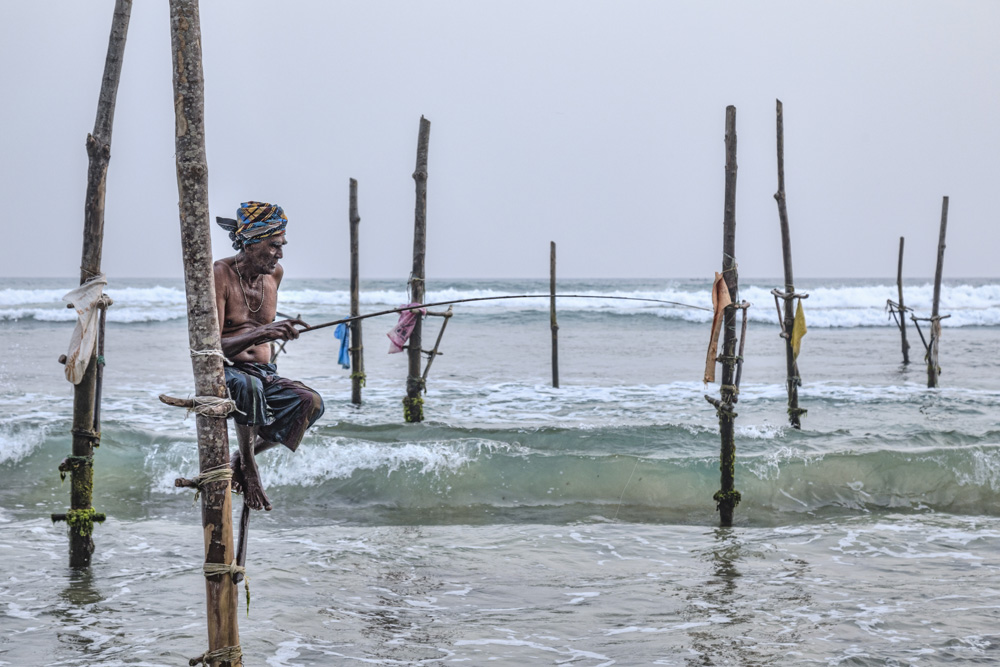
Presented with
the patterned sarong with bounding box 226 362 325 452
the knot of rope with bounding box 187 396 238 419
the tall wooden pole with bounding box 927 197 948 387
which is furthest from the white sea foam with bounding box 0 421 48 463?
the tall wooden pole with bounding box 927 197 948 387

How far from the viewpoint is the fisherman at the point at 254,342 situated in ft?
11.8

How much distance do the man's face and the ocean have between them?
213 cm

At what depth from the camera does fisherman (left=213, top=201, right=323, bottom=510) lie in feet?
11.8

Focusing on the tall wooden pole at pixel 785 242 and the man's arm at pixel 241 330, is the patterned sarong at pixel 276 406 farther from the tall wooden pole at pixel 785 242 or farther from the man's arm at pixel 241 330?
the tall wooden pole at pixel 785 242

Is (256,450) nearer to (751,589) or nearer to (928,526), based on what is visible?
(751,589)

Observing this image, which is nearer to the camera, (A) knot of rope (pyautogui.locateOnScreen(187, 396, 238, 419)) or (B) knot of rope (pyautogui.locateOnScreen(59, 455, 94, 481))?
(A) knot of rope (pyautogui.locateOnScreen(187, 396, 238, 419))

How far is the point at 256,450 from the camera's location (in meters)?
4.02

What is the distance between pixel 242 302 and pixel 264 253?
240 millimetres

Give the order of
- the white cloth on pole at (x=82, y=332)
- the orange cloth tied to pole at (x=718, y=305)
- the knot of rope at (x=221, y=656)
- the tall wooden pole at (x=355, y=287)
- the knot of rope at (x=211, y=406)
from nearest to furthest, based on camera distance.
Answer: the knot of rope at (x=211, y=406), the knot of rope at (x=221, y=656), the white cloth on pole at (x=82, y=332), the orange cloth tied to pole at (x=718, y=305), the tall wooden pole at (x=355, y=287)

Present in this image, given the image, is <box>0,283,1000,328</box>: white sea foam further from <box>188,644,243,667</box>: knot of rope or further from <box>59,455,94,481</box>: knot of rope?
<box>188,644,243,667</box>: knot of rope

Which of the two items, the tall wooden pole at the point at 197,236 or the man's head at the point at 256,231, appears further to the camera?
the man's head at the point at 256,231

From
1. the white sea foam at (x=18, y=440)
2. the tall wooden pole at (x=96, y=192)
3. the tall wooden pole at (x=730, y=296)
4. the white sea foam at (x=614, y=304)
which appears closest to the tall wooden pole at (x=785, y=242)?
the tall wooden pole at (x=730, y=296)

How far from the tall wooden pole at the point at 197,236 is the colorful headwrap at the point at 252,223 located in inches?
19.7

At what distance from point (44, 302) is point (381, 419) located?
93.8 ft
